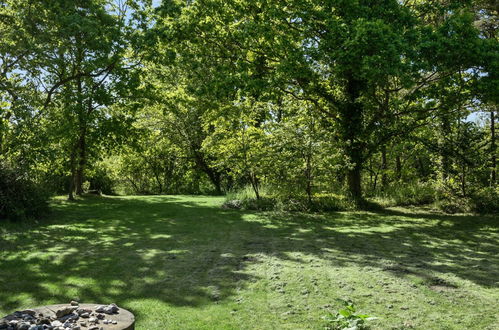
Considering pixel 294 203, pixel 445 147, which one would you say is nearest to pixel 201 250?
pixel 294 203

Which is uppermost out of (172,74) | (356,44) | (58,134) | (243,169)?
(172,74)

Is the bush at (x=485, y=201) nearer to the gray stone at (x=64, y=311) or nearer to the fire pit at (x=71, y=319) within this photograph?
the fire pit at (x=71, y=319)

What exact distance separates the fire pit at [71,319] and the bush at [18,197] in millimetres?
9008

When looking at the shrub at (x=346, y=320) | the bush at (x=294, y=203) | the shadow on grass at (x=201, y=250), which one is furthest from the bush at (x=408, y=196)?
the shrub at (x=346, y=320)

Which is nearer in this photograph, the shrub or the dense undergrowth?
the shrub

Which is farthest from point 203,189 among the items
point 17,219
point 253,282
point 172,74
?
point 253,282

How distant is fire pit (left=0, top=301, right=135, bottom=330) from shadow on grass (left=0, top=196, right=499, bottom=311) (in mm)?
1730

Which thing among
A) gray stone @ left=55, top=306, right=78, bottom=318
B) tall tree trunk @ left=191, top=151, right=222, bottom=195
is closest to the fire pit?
gray stone @ left=55, top=306, right=78, bottom=318

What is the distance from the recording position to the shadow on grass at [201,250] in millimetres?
5883

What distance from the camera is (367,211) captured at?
14406mm

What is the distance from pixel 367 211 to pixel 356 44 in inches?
240

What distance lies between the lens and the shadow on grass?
5883 mm

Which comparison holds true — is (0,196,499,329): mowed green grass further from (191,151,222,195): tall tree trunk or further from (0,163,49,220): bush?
(191,151,222,195): tall tree trunk

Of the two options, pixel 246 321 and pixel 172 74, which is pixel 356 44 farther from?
pixel 172 74
